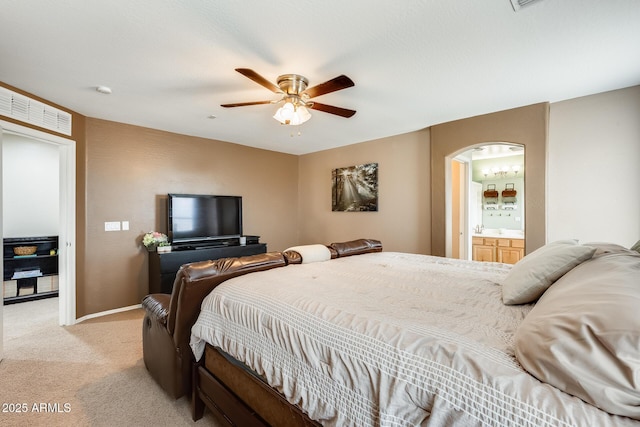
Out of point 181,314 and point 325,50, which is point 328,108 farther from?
point 181,314

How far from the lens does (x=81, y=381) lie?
2.19 m

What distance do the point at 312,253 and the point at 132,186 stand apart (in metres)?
2.94

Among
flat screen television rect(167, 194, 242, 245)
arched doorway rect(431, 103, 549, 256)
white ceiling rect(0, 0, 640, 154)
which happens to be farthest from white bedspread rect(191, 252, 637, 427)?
flat screen television rect(167, 194, 242, 245)

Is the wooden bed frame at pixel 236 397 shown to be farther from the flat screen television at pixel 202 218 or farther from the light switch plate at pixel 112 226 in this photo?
the light switch plate at pixel 112 226

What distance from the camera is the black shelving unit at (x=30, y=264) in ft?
13.1

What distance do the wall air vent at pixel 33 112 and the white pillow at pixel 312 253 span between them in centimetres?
290

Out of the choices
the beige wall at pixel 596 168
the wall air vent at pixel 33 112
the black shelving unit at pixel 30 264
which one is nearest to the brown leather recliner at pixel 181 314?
the wall air vent at pixel 33 112

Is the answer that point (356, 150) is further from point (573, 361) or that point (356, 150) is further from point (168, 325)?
point (573, 361)

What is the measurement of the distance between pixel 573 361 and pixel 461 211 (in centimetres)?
448

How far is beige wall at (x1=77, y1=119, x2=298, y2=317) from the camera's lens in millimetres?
3541

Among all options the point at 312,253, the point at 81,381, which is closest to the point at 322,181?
the point at 312,253

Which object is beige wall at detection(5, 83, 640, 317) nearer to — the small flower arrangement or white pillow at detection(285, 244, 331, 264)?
the small flower arrangement

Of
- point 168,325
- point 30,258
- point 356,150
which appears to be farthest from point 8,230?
point 356,150

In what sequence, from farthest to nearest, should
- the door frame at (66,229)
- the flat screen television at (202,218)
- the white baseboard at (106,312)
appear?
the flat screen television at (202,218) < the white baseboard at (106,312) < the door frame at (66,229)
